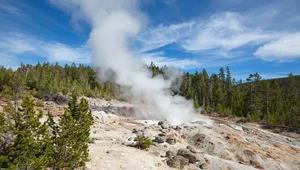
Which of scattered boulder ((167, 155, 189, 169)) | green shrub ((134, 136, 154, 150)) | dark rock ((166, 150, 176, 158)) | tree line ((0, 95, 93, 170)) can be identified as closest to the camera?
tree line ((0, 95, 93, 170))

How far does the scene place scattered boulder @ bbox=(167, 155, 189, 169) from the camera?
18.9 metres

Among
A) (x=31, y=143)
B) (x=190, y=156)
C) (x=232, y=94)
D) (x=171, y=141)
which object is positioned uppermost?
(x=232, y=94)

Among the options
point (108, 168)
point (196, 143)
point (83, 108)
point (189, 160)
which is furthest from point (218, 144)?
point (83, 108)

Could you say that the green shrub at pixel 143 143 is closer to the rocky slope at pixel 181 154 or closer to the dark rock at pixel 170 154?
the rocky slope at pixel 181 154

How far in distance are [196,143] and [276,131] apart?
100ft

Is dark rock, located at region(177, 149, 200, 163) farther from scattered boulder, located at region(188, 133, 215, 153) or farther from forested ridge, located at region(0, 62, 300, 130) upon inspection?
forested ridge, located at region(0, 62, 300, 130)

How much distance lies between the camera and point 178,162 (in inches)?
755

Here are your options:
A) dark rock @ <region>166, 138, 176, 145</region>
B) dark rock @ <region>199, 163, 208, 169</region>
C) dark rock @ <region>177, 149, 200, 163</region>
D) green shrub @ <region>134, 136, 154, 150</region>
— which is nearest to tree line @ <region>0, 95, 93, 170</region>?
green shrub @ <region>134, 136, 154, 150</region>

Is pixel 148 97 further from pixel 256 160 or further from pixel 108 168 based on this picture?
pixel 108 168

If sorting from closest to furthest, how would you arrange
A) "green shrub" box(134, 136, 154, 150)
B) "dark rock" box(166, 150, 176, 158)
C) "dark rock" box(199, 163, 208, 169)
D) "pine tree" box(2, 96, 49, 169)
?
"pine tree" box(2, 96, 49, 169) → "dark rock" box(199, 163, 208, 169) → "dark rock" box(166, 150, 176, 158) → "green shrub" box(134, 136, 154, 150)

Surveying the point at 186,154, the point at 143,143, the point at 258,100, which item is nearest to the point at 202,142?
the point at 186,154

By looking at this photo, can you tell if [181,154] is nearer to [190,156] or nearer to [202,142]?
[190,156]

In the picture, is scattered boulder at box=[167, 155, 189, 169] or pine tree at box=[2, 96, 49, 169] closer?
pine tree at box=[2, 96, 49, 169]

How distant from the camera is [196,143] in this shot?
27219 mm
